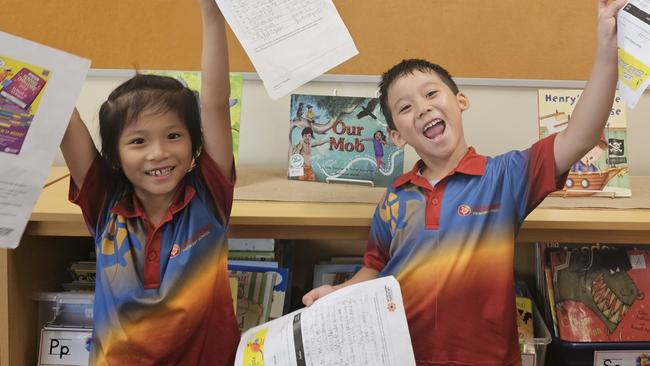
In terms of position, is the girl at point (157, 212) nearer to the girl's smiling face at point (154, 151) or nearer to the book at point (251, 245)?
the girl's smiling face at point (154, 151)

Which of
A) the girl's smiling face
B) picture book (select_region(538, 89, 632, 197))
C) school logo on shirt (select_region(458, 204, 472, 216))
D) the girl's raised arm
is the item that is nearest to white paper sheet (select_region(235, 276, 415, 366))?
school logo on shirt (select_region(458, 204, 472, 216))

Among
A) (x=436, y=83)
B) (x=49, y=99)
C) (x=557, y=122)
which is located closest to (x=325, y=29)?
(x=436, y=83)

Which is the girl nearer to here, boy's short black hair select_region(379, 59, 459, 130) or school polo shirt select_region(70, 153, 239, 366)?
school polo shirt select_region(70, 153, 239, 366)

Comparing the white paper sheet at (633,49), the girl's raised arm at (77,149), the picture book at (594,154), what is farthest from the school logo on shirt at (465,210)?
the girl's raised arm at (77,149)

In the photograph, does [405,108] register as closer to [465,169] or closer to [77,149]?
[465,169]

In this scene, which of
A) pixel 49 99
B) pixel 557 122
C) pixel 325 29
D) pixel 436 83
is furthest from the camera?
pixel 557 122

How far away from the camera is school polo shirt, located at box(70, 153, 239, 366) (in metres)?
1.03

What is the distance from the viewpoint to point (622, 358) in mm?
1369

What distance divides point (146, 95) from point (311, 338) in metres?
0.52

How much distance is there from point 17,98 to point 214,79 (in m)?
0.31

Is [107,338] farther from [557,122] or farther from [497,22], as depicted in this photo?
[497,22]

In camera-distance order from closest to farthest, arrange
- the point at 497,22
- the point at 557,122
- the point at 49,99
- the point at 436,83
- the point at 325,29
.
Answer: the point at 49,99 → the point at 325,29 → the point at 436,83 → the point at 557,122 → the point at 497,22

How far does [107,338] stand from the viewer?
104cm

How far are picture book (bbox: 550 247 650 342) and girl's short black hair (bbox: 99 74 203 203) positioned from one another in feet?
3.17
